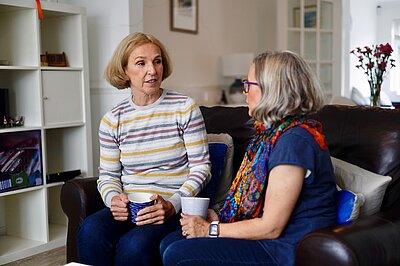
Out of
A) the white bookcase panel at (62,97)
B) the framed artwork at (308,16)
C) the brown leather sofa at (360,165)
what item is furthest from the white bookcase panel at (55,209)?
the framed artwork at (308,16)

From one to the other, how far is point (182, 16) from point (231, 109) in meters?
2.27

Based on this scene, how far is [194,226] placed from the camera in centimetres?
180

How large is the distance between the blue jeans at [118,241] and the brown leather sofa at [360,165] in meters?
0.22

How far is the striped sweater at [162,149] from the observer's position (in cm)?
215

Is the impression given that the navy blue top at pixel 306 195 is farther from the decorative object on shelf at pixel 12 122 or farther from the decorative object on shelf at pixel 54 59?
the decorative object on shelf at pixel 54 59

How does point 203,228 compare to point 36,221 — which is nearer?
point 203,228

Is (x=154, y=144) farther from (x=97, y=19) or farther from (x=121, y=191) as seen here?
(x=97, y=19)

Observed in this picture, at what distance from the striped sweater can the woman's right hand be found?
0.07 metres

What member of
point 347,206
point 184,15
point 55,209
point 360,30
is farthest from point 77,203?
point 360,30

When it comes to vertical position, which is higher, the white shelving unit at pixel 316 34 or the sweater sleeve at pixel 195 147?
the white shelving unit at pixel 316 34

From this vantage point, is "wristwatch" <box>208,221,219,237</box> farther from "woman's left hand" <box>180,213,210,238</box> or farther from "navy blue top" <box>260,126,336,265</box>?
"navy blue top" <box>260,126,336,265</box>

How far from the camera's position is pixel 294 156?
159 centimetres

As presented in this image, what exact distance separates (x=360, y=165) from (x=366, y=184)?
22 centimetres

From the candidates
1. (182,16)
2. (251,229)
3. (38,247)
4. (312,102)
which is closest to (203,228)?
(251,229)
